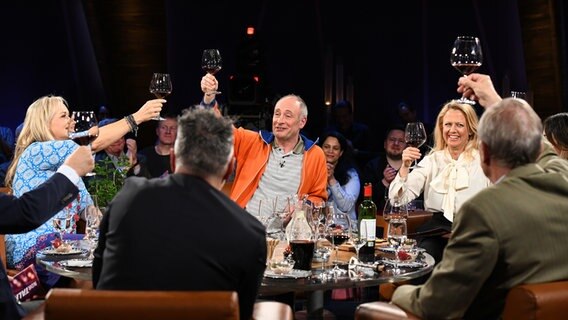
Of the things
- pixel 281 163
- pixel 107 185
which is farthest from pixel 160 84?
pixel 281 163

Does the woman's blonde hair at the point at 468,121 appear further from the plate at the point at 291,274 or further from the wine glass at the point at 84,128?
the wine glass at the point at 84,128

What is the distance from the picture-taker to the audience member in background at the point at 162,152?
7355 mm

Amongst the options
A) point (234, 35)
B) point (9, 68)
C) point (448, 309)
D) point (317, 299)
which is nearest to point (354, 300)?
point (317, 299)

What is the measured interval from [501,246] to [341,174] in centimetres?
399

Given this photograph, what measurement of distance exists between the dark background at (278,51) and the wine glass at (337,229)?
17.6ft

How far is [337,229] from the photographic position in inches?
162

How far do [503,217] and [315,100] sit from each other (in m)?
9.56

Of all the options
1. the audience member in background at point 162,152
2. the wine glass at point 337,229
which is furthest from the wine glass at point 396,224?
the audience member in background at point 162,152

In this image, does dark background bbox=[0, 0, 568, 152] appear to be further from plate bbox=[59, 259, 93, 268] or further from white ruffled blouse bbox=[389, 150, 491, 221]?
plate bbox=[59, 259, 93, 268]

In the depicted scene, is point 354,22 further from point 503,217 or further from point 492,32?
point 503,217

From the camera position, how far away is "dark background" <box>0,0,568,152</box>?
9211 millimetres

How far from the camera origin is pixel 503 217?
259cm

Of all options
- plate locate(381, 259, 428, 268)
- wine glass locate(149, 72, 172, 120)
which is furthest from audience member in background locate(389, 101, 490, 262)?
wine glass locate(149, 72, 172, 120)

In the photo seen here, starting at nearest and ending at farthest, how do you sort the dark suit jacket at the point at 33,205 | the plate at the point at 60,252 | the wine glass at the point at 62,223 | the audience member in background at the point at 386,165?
the dark suit jacket at the point at 33,205, the plate at the point at 60,252, the wine glass at the point at 62,223, the audience member in background at the point at 386,165
